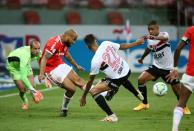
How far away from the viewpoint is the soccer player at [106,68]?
1438 cm

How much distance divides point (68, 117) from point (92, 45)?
218cm

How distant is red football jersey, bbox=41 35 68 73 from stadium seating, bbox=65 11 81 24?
1645cm

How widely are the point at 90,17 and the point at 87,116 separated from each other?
17.8 metres

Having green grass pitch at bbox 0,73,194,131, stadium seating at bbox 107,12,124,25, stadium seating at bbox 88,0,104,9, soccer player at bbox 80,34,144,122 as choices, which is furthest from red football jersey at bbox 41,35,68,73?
stadium seating at bbox 88,0,104,9

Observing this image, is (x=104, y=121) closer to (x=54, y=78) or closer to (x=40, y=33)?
(x=54, y=78)

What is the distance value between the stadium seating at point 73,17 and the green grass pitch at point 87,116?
12167mm

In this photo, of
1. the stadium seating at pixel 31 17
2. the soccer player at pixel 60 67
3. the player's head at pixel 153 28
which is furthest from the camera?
the stadium seating at pixel 31 17

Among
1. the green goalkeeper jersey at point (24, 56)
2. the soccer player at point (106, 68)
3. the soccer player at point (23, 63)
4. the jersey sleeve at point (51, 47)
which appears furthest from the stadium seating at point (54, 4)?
the soccer player at point (106, 68)

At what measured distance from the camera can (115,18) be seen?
3278cm

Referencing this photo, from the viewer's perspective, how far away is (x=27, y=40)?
30828mm

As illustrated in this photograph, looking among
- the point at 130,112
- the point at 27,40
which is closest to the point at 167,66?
the point at 130,112

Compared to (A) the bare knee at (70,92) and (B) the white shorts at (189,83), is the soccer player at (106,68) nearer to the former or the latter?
(A) the bare knee at (70,92)

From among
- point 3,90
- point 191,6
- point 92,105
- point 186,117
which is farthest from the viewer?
point 191,6

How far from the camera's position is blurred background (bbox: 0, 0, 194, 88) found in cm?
3127
